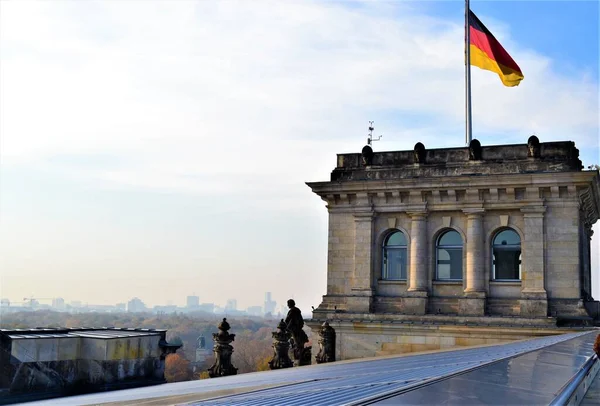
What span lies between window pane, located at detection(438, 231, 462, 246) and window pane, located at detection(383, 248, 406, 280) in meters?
1.81

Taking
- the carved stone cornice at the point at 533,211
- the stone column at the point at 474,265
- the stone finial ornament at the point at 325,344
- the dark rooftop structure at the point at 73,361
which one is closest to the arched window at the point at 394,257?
the stone column at the point at 474,265

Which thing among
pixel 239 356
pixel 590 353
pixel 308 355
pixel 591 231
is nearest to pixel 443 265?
pixel 308 355

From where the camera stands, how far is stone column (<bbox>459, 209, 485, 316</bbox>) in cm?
2989

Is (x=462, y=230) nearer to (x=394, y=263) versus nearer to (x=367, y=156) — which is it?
(x=394, y=263)

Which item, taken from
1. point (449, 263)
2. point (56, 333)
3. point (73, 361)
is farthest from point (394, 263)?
point (73, 361)

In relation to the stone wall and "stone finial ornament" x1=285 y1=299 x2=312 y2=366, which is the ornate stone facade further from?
"stone finial ornament" x1=285 y1=299 x2=312 y2=366

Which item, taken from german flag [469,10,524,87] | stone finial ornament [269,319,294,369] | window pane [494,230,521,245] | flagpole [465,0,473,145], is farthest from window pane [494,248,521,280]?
stone finial ornament [269,319,294,369]

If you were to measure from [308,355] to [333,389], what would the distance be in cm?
2221

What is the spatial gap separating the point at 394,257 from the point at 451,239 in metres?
2.71

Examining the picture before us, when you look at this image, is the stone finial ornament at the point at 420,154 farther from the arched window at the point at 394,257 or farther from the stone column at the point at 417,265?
the arched window at the point at 394,257

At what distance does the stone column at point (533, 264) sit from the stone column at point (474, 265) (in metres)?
1.67

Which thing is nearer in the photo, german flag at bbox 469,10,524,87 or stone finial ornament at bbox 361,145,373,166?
stone finial ornament at bbox 361,145,373,166

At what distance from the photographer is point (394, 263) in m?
32.2

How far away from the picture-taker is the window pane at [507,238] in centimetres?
2977
